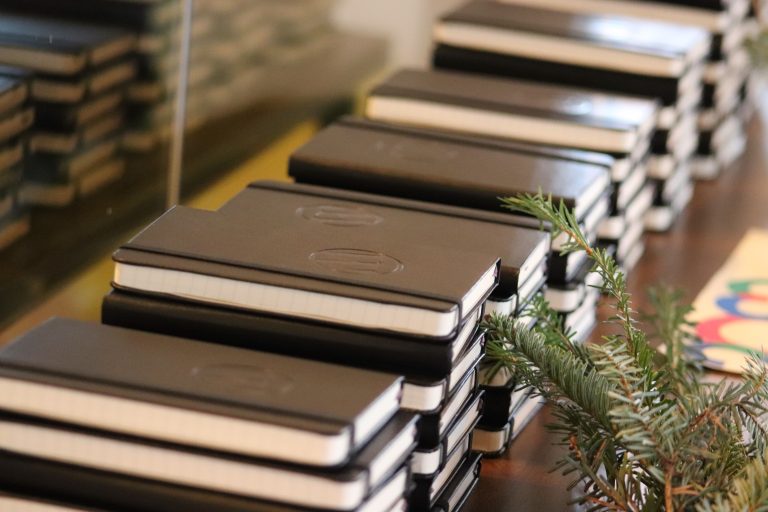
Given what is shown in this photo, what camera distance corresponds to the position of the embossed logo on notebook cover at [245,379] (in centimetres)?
65

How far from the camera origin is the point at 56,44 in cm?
99

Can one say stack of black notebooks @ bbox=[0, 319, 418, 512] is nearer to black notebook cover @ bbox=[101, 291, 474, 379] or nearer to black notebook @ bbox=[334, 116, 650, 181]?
black notebook cover @ bbox=[101, 291, 474, 379]

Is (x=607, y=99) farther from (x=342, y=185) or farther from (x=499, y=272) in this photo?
(x=499, y=272)

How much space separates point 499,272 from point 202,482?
258 mm

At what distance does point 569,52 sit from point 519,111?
0.55 feet

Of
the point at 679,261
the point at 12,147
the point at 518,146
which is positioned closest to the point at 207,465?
the point at 12,147

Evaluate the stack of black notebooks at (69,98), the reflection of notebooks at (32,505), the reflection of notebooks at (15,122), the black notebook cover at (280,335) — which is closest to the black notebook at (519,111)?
the stack of black notebooks at (69,98)

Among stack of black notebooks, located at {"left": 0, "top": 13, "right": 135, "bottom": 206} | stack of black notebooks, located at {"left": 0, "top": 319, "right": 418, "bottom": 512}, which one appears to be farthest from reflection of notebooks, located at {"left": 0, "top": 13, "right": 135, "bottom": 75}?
stack of black notebooks, located at {"left": 0, "top": 319, "right": 418, "bottom": 512}

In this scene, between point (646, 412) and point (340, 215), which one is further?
point (340, 215)

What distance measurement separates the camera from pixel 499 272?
0.81 meters

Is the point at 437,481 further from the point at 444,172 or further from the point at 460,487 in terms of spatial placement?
the point at 444,172

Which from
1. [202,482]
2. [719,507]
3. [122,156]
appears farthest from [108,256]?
[719,507]

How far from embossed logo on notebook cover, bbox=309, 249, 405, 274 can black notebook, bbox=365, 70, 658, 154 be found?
39 centimetres

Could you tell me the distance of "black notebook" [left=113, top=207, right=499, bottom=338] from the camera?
0.72 metres
